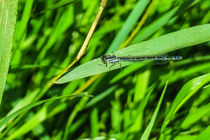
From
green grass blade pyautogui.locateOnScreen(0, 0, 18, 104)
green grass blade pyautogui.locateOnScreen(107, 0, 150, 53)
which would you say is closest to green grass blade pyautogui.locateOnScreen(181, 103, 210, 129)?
green grass blade pyautogui.locateOnScreen(107, 0, 150, 53)

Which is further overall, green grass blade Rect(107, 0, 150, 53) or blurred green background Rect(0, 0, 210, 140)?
blurred green background Rect(0, 0, 210, 140)

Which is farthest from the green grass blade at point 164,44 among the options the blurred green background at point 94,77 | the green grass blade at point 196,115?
the green grass blade at point 196,115

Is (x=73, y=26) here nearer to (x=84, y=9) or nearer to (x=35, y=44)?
(x=84, y=9)

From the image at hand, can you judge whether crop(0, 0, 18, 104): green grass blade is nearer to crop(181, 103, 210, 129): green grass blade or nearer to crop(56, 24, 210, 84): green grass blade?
crop(56, 24, 210, 84): green grass blade

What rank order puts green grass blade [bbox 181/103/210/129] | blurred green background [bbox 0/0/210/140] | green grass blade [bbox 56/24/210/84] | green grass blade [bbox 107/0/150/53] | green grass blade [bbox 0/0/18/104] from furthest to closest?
blurred green background [bbox 0/0/210/140] < green grass blade [bbox 107/0/150/53] < green grass blade [bbox 181/103/210/129] < green grass blade [bbox 56/24/210/84] < green grass blade [bbox 0/0/18/104]

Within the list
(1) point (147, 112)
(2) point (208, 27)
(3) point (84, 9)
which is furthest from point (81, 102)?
(2) point (208, 27)

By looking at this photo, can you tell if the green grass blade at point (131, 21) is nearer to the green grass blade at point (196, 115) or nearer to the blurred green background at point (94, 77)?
the blurred green background at point (94, 77)

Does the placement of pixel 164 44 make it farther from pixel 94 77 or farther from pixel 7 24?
pixel 7 24

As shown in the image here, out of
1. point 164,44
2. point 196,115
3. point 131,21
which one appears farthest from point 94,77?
point 196,115
